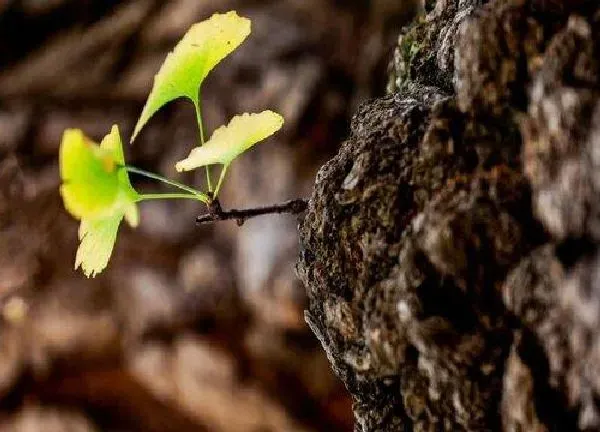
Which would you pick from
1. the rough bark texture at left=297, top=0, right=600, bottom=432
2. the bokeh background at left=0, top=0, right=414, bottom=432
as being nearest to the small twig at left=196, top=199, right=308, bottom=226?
the rough bark texture at left=297, top=0, right=600, bottom=432

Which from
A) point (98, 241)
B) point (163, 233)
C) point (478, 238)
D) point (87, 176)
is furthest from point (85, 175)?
point (163, 233)

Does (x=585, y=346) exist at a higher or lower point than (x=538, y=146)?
lower

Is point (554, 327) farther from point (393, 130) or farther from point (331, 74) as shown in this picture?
point (331, 74)

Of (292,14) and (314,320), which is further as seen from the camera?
(292,14)

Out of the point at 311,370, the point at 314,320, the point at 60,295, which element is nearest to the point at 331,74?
the point at 311,370

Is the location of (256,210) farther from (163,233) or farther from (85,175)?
(163,233)

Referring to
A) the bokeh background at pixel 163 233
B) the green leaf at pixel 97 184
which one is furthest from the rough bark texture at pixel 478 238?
the bokeh background at pixel 163 233

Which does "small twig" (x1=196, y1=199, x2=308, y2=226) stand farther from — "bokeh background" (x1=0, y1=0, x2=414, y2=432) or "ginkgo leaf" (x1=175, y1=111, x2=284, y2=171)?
"bokeh background" (x1=0, y1=0, x2=414, y2=432)
